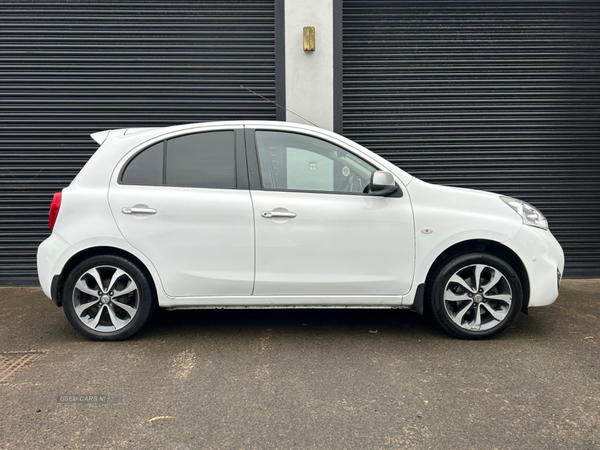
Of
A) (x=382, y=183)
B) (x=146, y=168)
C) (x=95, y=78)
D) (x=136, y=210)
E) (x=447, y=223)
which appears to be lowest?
(x=447, y=223)

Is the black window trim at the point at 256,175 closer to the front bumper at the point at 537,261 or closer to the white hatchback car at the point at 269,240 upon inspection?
the white hatchback car at the point at 269,240

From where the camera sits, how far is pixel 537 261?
12.4 ft

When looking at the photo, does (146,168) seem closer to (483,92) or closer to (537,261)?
(537,261)

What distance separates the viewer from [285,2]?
6137 millimetres

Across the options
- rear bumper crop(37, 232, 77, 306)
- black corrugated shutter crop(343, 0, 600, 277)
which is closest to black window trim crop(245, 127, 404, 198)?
rear bumper crop(37, 232, 77, 306)

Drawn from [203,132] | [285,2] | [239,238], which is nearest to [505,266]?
[239,238]

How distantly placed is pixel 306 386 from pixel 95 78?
199 inches

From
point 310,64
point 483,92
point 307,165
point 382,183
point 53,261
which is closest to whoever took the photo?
point 382,183

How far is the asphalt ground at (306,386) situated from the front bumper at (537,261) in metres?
0.39

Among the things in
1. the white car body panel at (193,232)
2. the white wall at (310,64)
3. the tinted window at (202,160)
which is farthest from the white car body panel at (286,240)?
the white wall at (310,64)

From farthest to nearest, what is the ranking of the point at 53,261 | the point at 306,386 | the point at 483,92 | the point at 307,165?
the point at 483,92 → the point at 307,165 → the point at 53,261 → the point at 306,386

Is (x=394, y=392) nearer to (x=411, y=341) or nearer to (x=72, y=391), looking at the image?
(x=411, y=341)

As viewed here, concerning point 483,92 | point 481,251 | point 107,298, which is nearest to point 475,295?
point 481,251

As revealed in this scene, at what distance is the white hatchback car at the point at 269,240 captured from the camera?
3707 millimetres
